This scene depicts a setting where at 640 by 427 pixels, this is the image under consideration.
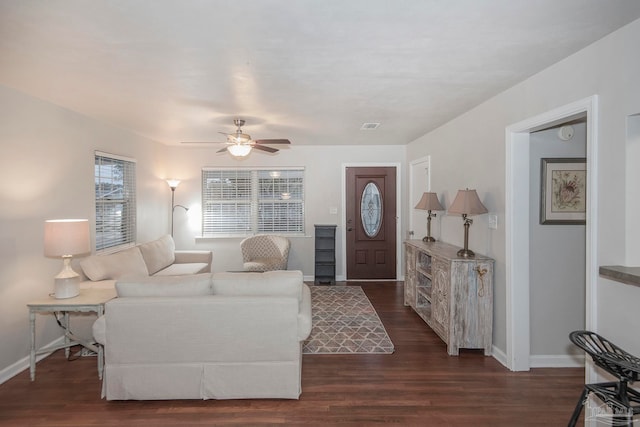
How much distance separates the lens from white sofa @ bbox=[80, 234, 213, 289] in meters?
3.57

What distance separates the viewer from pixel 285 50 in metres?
2.18

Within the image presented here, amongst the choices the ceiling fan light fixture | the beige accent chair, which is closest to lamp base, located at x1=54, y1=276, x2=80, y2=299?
the ceiling fan light fixture

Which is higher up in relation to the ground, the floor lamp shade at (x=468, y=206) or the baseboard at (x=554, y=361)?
the floor lamp shade at (x=468, y=206)

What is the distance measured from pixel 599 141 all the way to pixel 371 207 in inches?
166

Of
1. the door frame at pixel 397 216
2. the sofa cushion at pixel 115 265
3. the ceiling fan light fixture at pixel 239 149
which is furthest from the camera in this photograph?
the door frame at pixel 397 216

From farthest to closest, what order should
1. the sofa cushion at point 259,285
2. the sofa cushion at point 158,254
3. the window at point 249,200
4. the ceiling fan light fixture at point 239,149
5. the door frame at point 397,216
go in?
the window at point 249,200, the door frame at point 397,216, the sofa cushion at point 158,254, the ceiling fan light fixture at point 239,149, the sofa cushion at point 259,285

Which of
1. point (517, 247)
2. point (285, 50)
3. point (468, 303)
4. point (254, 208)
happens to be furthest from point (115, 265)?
point (517, 247)

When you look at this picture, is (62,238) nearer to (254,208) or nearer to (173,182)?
(173,182)

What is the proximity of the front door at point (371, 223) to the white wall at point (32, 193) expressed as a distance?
4087 mm

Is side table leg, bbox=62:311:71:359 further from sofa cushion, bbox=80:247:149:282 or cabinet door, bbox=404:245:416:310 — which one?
cabinet door, bbox=404:245:416:310

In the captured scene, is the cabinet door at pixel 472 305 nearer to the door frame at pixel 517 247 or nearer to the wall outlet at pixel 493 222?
the door frame at pixel 517 247

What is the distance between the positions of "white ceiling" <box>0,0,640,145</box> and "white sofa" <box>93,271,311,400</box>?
178 centimetres

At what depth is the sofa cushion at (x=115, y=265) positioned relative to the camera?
356cm

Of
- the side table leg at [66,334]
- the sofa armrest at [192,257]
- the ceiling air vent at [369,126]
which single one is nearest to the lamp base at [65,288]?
the side table leg at [66,334]
